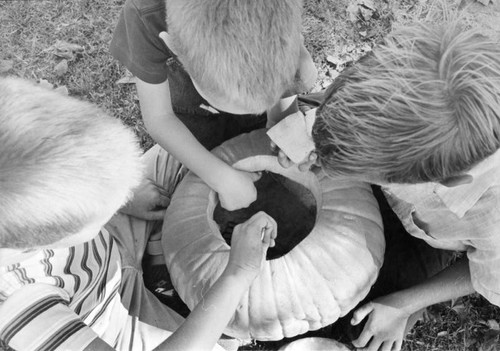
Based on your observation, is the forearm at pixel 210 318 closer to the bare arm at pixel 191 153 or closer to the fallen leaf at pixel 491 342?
the bare arm at pixel 191 153

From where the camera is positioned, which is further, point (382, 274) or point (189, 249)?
point (382, 274)

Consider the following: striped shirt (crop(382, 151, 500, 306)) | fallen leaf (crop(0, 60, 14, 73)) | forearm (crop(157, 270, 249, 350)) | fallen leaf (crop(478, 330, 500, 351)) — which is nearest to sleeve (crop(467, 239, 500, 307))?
striped shirt (crop(382, 151, 500, 306))

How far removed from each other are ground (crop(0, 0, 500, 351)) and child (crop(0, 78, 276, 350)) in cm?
115

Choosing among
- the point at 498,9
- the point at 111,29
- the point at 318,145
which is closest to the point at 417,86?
the point at 318,145

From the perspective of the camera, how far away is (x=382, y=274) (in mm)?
2018

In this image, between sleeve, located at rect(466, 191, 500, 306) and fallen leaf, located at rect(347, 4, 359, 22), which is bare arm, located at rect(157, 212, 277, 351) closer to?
sleeve, located at rect(466, 191, 500, 306)

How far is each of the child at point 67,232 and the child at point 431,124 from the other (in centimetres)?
41

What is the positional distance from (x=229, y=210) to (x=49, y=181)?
822 mm

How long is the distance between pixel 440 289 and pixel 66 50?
2.13m

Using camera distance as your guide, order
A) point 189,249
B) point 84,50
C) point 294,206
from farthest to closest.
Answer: point 84,50, point 294,206, point 189,249

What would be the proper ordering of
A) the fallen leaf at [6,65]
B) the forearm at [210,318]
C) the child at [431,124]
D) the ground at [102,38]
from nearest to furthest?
the child at [431,124] < the forearm at [210,318] < the ground at [102,38] < the fallen leaf at [6,65]

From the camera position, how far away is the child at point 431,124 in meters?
1.22

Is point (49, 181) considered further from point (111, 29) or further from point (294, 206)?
point (111, 29)

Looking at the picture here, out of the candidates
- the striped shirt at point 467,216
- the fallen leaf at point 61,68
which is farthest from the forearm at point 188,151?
the fallen leaf at point 61,68
